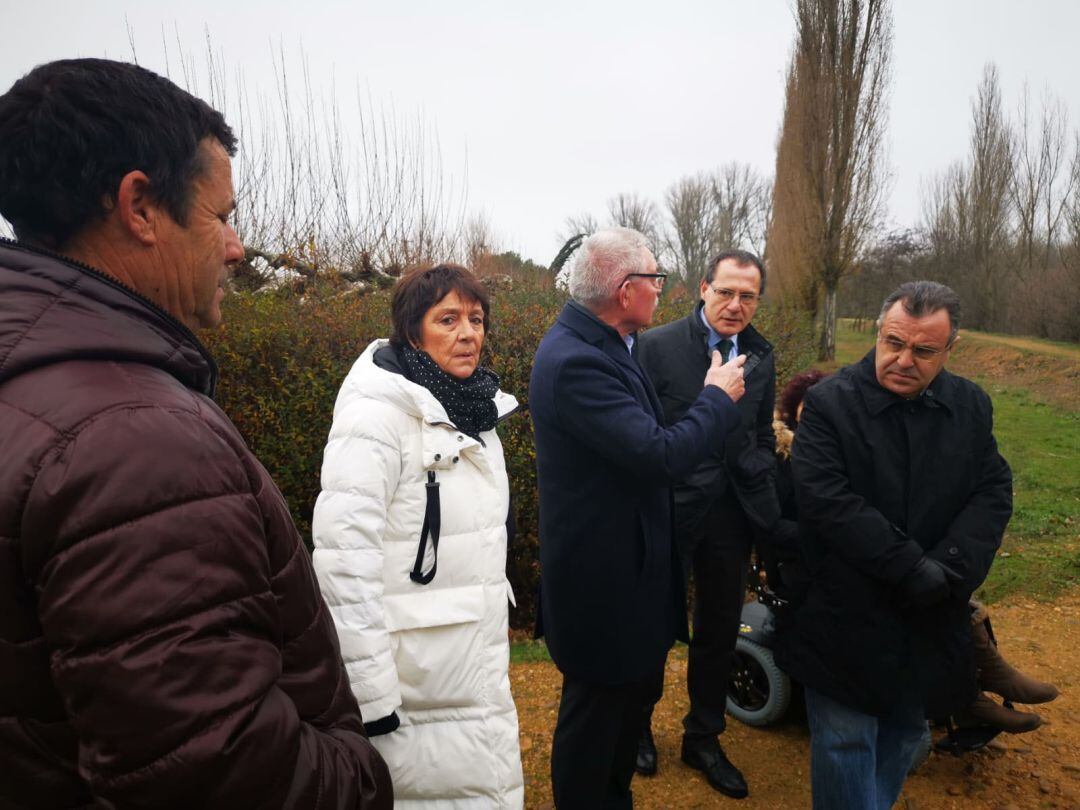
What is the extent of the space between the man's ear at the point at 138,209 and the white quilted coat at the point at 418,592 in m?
0.98

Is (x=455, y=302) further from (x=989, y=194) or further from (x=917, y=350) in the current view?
(x=989, y=194)

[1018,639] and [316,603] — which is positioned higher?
[316,603]

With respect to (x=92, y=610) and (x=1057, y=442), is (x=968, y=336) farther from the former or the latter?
(x=92, y=610)

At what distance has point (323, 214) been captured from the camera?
7496 mm

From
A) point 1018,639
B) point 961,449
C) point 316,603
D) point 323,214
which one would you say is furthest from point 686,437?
point 323,214

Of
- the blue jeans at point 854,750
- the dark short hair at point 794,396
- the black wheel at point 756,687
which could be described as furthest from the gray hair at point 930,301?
the black wheel at point 756,687

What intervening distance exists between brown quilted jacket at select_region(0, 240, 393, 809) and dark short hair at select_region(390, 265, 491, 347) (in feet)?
4.58

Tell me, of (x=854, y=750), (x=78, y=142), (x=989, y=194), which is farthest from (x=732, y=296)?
(x=989, y=194)

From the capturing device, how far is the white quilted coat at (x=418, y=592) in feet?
5.90

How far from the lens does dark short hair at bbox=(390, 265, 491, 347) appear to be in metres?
2.34

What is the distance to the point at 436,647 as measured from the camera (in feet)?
6.45

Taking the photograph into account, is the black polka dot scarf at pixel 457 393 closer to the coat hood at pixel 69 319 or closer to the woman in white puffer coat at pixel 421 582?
the woman in white puffer coat at pixel 421 582

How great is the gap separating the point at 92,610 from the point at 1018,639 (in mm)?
5161

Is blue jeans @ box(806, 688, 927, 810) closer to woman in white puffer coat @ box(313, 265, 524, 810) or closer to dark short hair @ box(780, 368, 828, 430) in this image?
woman in white puffer coat @ box(313, 265, 524, 810)
